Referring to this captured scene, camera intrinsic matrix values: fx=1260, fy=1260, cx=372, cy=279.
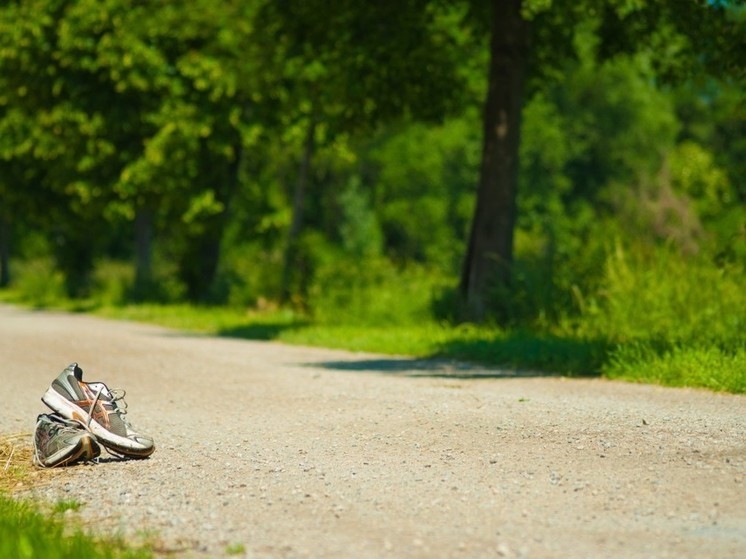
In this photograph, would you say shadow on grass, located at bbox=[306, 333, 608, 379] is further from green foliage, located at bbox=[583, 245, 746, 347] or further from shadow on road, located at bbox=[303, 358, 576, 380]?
green foliage, located at bbox=[583, 245, 746, 347]

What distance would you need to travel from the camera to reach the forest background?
16.2 metres

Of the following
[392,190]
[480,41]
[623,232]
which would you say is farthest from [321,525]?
[392,190]

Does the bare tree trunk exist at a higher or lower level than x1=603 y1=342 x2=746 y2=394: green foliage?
higher

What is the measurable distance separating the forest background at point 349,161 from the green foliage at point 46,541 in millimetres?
7082

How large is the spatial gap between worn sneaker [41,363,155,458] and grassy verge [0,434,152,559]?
1.33ft


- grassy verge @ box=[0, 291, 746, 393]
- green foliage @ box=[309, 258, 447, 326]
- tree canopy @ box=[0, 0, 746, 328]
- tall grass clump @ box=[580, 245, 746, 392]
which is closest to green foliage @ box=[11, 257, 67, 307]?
tree canopy @ box=[0, 0, 746, 328]

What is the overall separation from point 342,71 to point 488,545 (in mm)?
15664

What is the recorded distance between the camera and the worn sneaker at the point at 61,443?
7.80 meters

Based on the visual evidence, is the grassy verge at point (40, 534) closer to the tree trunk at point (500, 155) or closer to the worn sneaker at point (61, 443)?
the worn sneaker at point (61, 443)

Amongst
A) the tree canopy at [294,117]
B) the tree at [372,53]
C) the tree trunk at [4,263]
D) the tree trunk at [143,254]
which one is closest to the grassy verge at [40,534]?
the tree canopy at [294,117]

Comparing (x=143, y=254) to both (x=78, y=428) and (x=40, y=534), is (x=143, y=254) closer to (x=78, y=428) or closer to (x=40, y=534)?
(x=78, y=428)

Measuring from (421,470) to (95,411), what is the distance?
2.15m

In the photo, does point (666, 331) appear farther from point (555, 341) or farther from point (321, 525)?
point (321, 525)

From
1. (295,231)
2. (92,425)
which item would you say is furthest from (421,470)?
(295,231)
